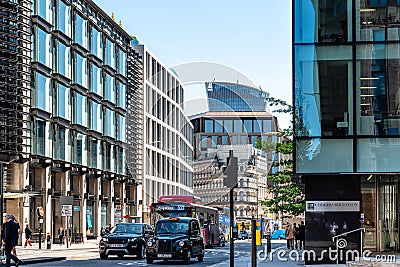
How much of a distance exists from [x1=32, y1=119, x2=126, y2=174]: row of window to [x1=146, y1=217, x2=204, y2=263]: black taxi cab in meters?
29.2

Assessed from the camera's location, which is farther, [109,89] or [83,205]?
[109,89]

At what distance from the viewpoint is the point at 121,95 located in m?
90.1

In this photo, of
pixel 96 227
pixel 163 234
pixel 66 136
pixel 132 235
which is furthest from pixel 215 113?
pixel 96 227

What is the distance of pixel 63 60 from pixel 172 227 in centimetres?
3815

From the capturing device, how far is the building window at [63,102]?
227 ft

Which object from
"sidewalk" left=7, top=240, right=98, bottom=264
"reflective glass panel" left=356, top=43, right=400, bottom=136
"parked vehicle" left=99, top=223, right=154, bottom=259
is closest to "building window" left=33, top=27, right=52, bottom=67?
"sidewalk" left=7, top=240, right=98, bottom=264

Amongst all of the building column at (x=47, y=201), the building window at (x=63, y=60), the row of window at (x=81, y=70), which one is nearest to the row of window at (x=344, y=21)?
the row of window at (x=81, y=70)

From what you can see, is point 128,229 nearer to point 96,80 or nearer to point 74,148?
point 74,148

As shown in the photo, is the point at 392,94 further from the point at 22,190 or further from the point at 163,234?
the point at 22,190

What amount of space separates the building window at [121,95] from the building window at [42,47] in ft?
73.6

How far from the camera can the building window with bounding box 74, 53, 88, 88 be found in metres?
74.5

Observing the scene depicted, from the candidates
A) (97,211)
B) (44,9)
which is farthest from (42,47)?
(97,211)

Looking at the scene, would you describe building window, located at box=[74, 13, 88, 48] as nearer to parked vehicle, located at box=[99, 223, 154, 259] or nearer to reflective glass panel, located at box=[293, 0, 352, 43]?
parked vehicle, located at box=[99, 223, 154, 259]

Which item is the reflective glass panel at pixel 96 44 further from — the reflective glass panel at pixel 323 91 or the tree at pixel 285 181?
the reflective glass panel at pixel 323 91
